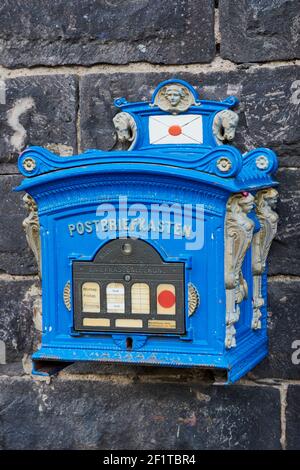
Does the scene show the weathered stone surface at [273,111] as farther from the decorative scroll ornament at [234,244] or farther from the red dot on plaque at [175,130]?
the decorative scroll ornament at [234,244]

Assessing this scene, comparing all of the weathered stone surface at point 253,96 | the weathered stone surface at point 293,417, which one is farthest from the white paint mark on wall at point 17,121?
the weathered stone surface at point 293,417

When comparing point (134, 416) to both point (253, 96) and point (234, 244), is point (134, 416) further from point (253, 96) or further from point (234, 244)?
point (253, 96)

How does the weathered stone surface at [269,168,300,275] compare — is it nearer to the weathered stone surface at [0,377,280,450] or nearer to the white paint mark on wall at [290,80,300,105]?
the white paint mark on wall at [290,80,300,105]

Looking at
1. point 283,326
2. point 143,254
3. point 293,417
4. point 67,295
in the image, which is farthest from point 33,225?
point 293,417

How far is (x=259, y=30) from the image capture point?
237cm

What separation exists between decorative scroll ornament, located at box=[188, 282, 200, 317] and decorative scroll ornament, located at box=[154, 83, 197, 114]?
2.01 ft

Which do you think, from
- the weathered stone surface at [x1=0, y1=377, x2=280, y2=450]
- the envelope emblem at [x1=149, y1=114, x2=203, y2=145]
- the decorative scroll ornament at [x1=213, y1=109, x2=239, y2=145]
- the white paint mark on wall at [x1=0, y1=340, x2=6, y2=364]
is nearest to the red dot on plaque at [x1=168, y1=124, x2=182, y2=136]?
the envelope emblem at [x1=149, y1=114, x2=203, y2=145]

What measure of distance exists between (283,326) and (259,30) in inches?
35.5

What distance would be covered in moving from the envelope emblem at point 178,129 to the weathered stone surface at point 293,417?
2.66ft

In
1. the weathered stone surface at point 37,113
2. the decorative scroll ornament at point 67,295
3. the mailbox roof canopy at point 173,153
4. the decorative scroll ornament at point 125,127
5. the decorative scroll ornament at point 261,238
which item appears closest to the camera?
the mailbox roof canopy at point 173,153

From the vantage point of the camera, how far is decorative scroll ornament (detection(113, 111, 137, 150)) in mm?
2396

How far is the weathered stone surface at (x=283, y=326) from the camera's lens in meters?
2.38

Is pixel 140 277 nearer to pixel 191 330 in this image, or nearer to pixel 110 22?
pixel 191 330

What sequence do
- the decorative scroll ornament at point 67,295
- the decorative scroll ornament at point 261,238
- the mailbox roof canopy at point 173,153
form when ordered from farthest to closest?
the decorative scroll ornament at point 261,238, the decorative scroll ornament at point 67,295, the mailbox roof canopy at point 173,153
